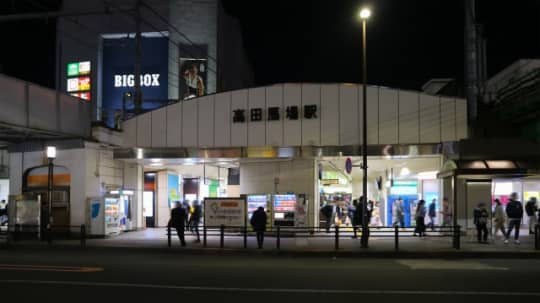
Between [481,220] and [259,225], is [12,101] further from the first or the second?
[481,220]

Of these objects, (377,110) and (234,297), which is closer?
(234,297)

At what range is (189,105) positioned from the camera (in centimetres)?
2598

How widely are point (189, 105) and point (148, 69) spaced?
25.6 meters

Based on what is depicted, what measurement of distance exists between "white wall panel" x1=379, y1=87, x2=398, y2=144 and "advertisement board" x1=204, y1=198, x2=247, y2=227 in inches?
270

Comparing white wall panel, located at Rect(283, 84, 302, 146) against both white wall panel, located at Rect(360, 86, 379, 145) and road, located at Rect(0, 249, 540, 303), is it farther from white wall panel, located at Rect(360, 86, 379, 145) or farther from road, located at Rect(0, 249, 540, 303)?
road, located at Rect(0, 249, 540, 303)

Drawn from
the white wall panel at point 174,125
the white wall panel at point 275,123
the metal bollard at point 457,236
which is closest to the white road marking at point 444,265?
the metal bollard at point 457,236

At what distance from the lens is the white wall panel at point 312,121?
24688 mm

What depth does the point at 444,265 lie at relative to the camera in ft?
51.6

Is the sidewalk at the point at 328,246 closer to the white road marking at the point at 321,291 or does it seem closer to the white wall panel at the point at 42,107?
the white wall panel at the point at 42,107

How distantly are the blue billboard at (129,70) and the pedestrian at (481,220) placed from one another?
3385cm

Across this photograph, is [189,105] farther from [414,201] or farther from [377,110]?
[414,201]

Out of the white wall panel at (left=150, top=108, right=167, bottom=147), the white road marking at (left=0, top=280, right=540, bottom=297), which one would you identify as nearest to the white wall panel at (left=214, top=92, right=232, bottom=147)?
the white wall panel at (left=150, top=108, right=167, bottom=147)

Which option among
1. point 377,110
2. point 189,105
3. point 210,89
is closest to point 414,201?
point 377,110

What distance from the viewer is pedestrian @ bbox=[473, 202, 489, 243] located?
20.5 metres
